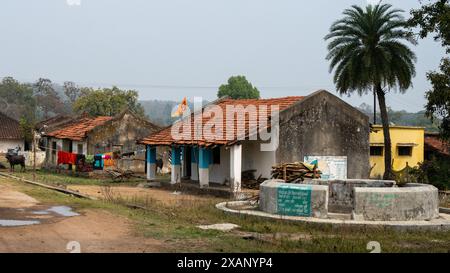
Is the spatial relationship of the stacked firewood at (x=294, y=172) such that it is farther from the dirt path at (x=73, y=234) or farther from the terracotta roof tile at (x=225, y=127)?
the dirt path at (x=73, y=234)

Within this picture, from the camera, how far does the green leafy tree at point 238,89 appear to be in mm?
76438

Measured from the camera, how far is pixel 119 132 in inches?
1428

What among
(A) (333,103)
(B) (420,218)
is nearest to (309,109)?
(A) (333,103)

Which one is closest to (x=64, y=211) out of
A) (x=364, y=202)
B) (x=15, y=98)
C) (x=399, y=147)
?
(x=364, y=202)

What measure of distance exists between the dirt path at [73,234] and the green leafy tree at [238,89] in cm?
6216

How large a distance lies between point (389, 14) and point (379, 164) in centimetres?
958

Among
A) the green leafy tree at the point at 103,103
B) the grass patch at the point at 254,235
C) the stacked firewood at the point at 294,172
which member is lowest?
the grass patch at the point at 254,235

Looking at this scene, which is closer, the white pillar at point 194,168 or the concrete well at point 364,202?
the concrete well at point 364,202

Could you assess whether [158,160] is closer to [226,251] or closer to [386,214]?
[386,214]

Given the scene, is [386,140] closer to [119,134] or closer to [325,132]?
Answer: [325,132]

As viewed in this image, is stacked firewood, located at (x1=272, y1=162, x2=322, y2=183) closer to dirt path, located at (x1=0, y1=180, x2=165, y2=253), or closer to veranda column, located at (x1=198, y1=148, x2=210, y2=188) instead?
dirt path, located at (x1=0, y1=180, x2=165, y2=253)

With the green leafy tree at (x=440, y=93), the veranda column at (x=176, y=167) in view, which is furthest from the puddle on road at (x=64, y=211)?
the green leafy tree at (x=440, y=93)

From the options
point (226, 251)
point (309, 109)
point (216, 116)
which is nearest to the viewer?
point (226, 251)
